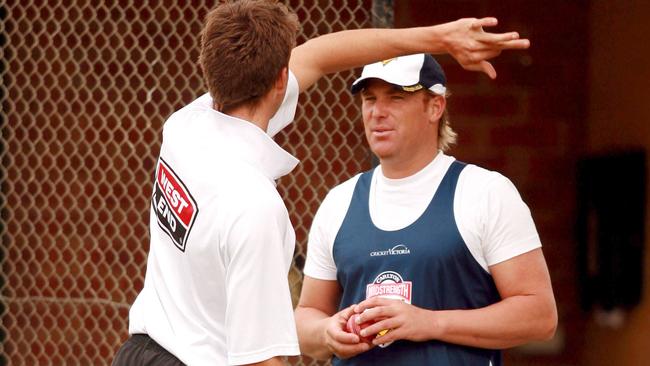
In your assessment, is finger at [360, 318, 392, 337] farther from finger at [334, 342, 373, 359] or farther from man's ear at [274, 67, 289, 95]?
man's ear at [274, 67, 289, 95]

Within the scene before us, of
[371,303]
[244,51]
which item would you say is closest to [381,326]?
[371,303]

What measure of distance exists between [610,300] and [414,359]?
3335 mm

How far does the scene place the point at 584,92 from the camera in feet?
20.9

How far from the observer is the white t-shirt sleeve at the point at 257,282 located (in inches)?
84.0

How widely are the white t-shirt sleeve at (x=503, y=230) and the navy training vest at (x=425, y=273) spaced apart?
0.21 feet

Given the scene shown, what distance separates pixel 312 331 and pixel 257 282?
0.96 metres

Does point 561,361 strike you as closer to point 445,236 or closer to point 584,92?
point 584,92

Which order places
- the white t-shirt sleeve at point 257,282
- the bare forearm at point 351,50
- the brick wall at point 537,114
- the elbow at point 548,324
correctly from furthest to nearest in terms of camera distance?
the brick wall at point 537,114 → the elbow at point 548,324 → the bare forearm at point 351,50 → the white t-shirt sleeve at point 257,282

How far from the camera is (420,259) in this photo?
2.91 m

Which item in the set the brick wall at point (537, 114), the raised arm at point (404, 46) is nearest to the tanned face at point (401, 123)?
the raised arm at point (404, 46)

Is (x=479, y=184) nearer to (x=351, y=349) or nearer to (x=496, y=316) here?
(x=496, y=316)

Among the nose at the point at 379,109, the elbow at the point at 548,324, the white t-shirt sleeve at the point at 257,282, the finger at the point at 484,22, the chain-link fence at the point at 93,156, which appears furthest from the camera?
the chain-link fence at the point at 93,156

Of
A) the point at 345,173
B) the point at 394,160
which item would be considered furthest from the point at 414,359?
the point at 345,173

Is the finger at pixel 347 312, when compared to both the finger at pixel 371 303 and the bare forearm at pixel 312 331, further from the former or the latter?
the bare forearm at pixel 312 331
